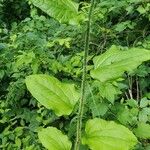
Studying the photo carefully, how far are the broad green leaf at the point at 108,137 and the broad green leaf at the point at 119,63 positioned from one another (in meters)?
0.12

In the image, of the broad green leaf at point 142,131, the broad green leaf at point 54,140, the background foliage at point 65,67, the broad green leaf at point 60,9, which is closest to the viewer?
the broad green leaf at point 60,9

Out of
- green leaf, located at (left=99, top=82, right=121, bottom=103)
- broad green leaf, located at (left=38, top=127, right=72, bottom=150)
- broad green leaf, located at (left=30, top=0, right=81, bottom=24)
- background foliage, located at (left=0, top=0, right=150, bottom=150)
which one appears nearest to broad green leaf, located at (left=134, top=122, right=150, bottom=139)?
background foliage, located at (left=0, top=0, right=150, bottom=150)

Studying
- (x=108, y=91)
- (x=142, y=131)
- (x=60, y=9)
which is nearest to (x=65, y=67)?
(x=108, y=91)

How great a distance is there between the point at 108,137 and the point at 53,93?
0.19 m

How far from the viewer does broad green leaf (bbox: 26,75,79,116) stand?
3.37 feet

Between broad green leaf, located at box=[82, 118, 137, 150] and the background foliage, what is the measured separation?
3.91 ft

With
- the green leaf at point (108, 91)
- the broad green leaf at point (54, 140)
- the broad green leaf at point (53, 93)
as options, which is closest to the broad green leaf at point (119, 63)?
the broad green leaf at point (53, 93)

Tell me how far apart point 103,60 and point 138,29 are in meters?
2.43

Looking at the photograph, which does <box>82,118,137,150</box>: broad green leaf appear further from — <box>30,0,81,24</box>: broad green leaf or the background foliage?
the background foliage

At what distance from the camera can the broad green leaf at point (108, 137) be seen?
0.98 metres

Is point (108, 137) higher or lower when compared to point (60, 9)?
lower

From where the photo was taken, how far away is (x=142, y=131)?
6.95 ft

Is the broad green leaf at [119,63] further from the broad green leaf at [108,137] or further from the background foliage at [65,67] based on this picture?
the background foliage at [65,67]

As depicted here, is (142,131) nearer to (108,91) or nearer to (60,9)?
(108,91)
